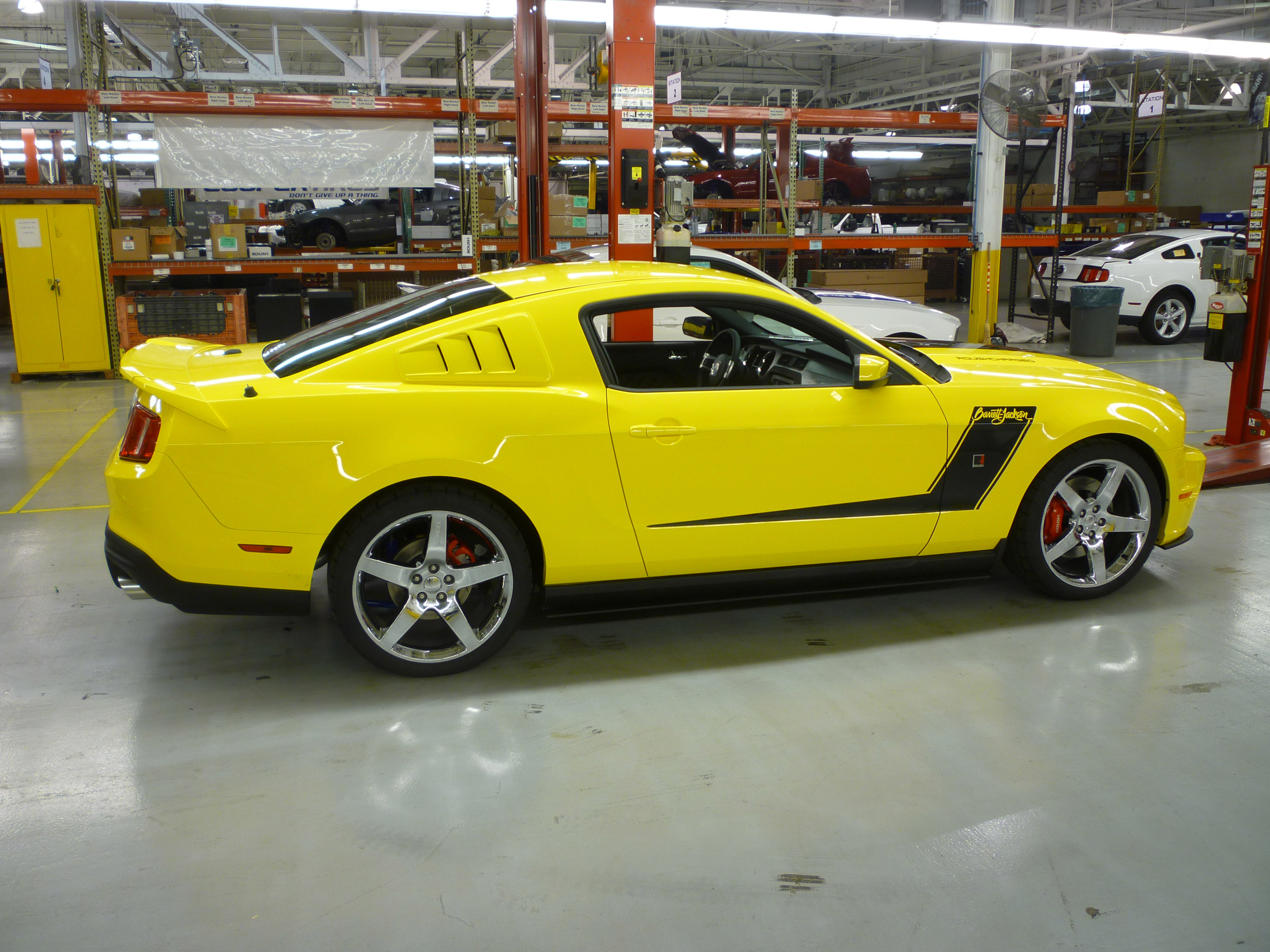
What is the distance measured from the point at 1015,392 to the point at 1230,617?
4.13 feet

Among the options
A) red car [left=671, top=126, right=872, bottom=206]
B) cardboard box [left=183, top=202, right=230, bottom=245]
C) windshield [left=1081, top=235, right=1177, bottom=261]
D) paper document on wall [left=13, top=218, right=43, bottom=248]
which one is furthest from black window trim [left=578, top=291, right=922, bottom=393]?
A: red car [left=671, top=126, right=872, bottom=206]

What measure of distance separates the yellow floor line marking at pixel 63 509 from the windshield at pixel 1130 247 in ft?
38.8

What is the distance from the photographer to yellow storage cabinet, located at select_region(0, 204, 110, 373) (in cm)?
1002

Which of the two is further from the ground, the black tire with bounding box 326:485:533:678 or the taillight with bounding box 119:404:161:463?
the taillight with bounding box 119:404:161:463

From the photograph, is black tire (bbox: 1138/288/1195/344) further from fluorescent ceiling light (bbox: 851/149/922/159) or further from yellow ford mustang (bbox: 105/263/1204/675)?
fluorescent ceiling light (bbox: 851/149/922/159)

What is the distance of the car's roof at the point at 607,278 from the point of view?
11.0 ft

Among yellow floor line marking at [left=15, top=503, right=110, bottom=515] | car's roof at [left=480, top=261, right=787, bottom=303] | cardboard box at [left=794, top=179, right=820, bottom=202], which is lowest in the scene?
yellow floor line marking at [left=15, top=503, right=110, bottom=515]

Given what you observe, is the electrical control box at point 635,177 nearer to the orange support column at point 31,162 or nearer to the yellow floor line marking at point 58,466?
the yellow floor line marking at point 58,466

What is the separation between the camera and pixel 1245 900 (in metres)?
2.17

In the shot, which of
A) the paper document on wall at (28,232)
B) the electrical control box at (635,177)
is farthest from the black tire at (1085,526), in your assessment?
the paper document on wall at (28,232)

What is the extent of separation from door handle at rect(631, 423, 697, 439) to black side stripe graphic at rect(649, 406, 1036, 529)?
639 millimetres

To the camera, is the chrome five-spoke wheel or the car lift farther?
the car lift

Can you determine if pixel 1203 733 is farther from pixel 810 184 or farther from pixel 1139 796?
pixel 810 184

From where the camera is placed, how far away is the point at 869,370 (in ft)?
11.1
